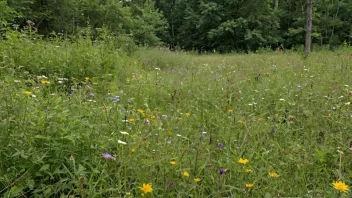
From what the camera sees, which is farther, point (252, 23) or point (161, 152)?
point (252, 23)

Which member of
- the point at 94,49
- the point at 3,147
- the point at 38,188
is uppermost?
the point at 94,49

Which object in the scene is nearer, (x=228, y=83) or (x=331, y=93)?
(x=331, y=93)

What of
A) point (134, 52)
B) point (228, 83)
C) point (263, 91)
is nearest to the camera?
point (263, 91)

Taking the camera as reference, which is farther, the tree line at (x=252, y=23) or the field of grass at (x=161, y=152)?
the tree line at (x=252, y=23)

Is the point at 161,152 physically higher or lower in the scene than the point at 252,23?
lower

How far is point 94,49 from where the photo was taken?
5.29m

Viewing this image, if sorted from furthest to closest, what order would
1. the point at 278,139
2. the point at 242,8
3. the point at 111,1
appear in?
the point at 242,8, the point at 111,1, the point at 278,139

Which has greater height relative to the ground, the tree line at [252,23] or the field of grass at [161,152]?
the tree line at [252,23]

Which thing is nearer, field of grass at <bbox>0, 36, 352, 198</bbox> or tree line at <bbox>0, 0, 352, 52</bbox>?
field of grass at <bbox>0, 36, 352, 198</bbox>

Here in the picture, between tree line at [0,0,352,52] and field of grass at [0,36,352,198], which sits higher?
tree line at [0,0,352,52]

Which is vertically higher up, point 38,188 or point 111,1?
point 111,1

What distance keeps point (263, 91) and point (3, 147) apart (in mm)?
3440

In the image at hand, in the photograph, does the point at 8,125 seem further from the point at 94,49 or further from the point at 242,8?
the point at 242,8

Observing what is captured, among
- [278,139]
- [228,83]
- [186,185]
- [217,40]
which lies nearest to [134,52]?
[228,83]
